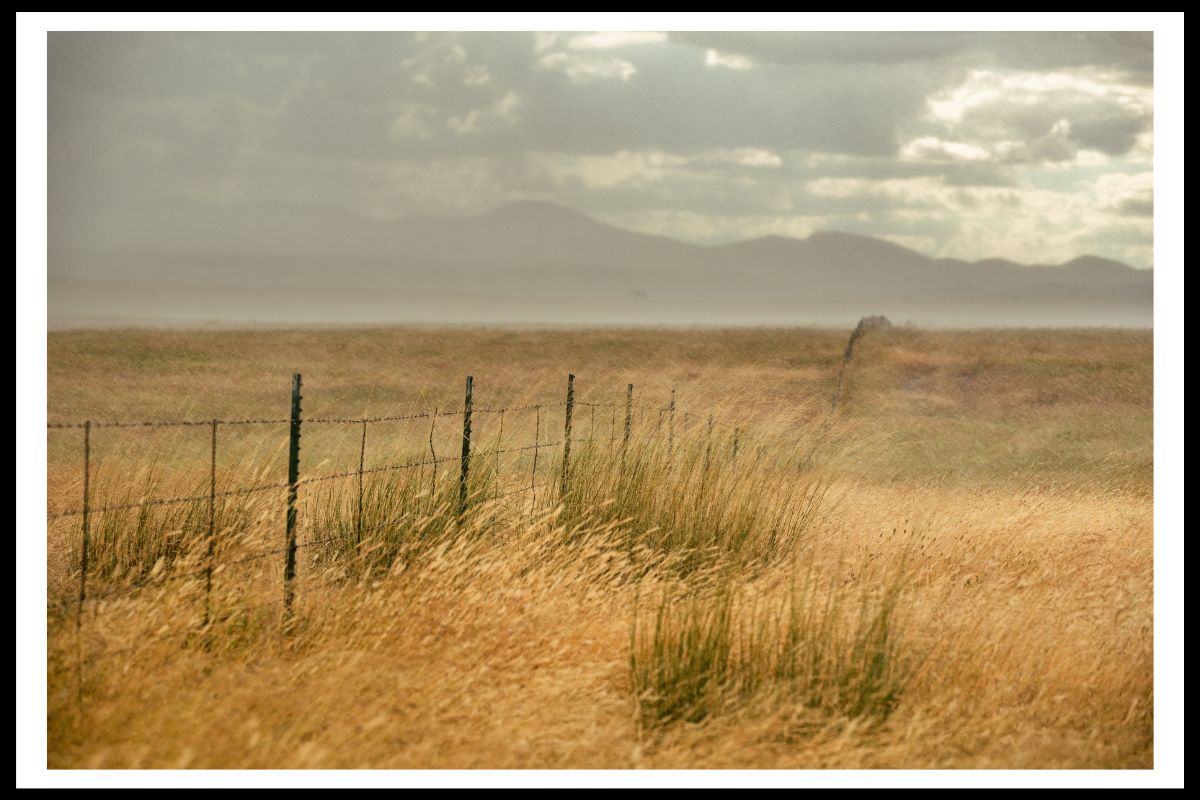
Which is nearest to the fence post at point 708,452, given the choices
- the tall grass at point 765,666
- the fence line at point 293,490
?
the fence line at point 293,490

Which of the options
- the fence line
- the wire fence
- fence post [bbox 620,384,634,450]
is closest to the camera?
the fence line

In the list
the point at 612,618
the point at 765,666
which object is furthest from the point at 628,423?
the point at 765,666

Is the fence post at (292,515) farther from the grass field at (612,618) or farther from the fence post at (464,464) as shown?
the fence post at (464,464)

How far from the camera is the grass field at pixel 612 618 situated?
175 inches

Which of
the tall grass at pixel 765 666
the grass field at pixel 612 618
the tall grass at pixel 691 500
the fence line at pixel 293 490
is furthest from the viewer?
the tall grass at pixel 691 500

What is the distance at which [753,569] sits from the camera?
284 inches

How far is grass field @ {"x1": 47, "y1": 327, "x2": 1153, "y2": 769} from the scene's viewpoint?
14.6ft

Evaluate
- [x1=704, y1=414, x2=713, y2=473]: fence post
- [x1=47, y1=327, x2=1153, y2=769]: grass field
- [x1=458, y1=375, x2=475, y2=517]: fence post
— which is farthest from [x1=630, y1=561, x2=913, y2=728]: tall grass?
[x1=704, y1=414, x2=713, y2=473]: fence post

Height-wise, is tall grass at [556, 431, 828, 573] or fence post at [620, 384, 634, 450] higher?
fence post at [620, 384, 634, 450]

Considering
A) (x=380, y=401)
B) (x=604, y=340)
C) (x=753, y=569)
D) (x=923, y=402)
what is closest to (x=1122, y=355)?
(x=923, y=402)

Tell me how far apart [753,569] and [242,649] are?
3.64m

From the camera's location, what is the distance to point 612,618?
5.92 metres

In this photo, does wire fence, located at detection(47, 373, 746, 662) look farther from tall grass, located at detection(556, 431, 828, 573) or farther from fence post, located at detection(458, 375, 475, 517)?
tall grass, located at detection(556, 431, 828, 573)

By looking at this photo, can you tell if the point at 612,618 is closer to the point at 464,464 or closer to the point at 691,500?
the point at 691,500
